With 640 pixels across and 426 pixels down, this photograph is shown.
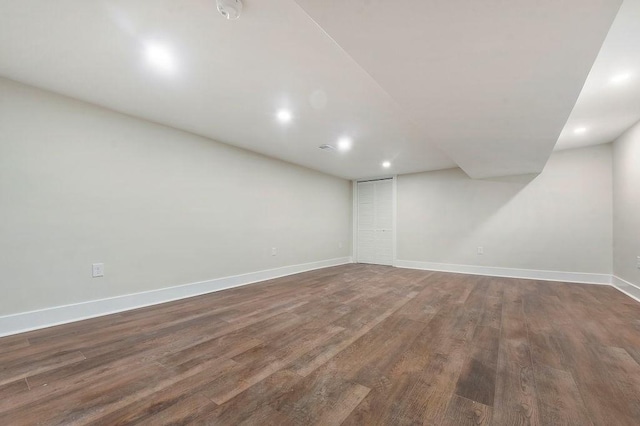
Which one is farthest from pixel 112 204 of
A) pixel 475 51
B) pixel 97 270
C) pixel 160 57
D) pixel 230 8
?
pixel 475 51

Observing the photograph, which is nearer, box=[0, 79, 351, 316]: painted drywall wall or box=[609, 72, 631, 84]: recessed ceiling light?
box=[609, 72, 631, 84]: recessed ceiling light

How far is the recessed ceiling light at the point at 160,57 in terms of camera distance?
181cm

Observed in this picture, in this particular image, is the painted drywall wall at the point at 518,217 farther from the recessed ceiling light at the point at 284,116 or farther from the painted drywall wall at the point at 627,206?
the recessed ceiling light at the point at 284,116

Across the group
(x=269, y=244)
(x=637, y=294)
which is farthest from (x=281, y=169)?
(x=637, y=294)

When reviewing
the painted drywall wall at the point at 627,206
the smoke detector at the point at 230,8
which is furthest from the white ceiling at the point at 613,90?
the smoke detector at the point at 230,8

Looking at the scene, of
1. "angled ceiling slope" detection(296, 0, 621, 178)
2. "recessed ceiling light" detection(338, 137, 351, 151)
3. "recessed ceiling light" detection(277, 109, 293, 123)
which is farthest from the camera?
"recessed ceiling light" detection(338, 137, 351, 151)

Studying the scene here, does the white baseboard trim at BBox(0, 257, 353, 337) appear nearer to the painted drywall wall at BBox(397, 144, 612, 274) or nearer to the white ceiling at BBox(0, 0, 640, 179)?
the white ceiling at BBox(0, 0, 640, 179)

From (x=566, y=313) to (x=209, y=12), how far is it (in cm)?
410

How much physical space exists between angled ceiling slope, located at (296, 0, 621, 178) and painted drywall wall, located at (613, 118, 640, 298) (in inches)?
77.0

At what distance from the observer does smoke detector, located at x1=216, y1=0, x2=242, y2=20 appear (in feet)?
4.59

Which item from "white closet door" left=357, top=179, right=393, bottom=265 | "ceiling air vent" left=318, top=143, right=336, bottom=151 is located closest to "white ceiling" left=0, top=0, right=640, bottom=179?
"ceiling air vent" left=318, top=143, right=336, bottom=151

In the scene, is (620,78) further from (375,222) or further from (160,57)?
(375,222)

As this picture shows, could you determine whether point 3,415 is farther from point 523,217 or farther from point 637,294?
point 523,217

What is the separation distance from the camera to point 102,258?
2705 mm
